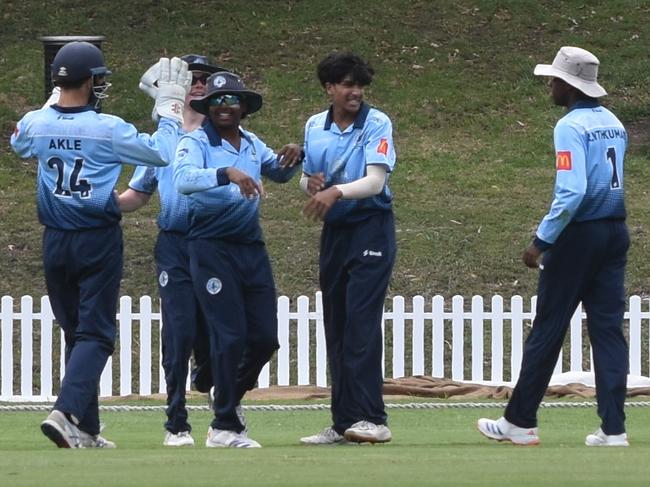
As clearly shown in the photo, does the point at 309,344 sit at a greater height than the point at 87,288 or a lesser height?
lesser

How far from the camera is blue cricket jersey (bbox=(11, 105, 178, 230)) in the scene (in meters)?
8.50

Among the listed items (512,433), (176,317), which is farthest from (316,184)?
(512,433)

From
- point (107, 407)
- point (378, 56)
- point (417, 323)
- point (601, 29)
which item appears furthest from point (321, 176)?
point (601, 29)

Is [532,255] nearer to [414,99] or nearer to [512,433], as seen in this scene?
[512,433]

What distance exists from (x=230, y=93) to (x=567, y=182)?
1.76 metres

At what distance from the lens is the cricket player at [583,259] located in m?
8.47

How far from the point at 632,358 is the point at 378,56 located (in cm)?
912

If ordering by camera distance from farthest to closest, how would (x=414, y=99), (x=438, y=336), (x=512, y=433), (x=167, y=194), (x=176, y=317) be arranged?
(x=414, y=99) → (x=438, y=336) → (x=167, y=194) → (x=176, y=317) → (x=512, y=433)

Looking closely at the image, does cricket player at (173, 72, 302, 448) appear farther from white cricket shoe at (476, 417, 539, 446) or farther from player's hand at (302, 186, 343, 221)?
white cricket shoe at (476, 417, 539, 446)

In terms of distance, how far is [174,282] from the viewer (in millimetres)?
9133

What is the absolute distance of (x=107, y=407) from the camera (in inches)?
504

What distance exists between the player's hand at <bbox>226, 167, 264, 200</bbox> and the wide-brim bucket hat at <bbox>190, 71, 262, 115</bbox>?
0.50 m

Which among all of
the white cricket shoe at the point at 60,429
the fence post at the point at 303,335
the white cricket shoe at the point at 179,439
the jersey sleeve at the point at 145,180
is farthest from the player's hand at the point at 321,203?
the fence post at the point at 303,335

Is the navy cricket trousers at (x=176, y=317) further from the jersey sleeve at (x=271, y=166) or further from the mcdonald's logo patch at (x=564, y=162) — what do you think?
the mcdonald's logo patch at (x=564, y=162)
